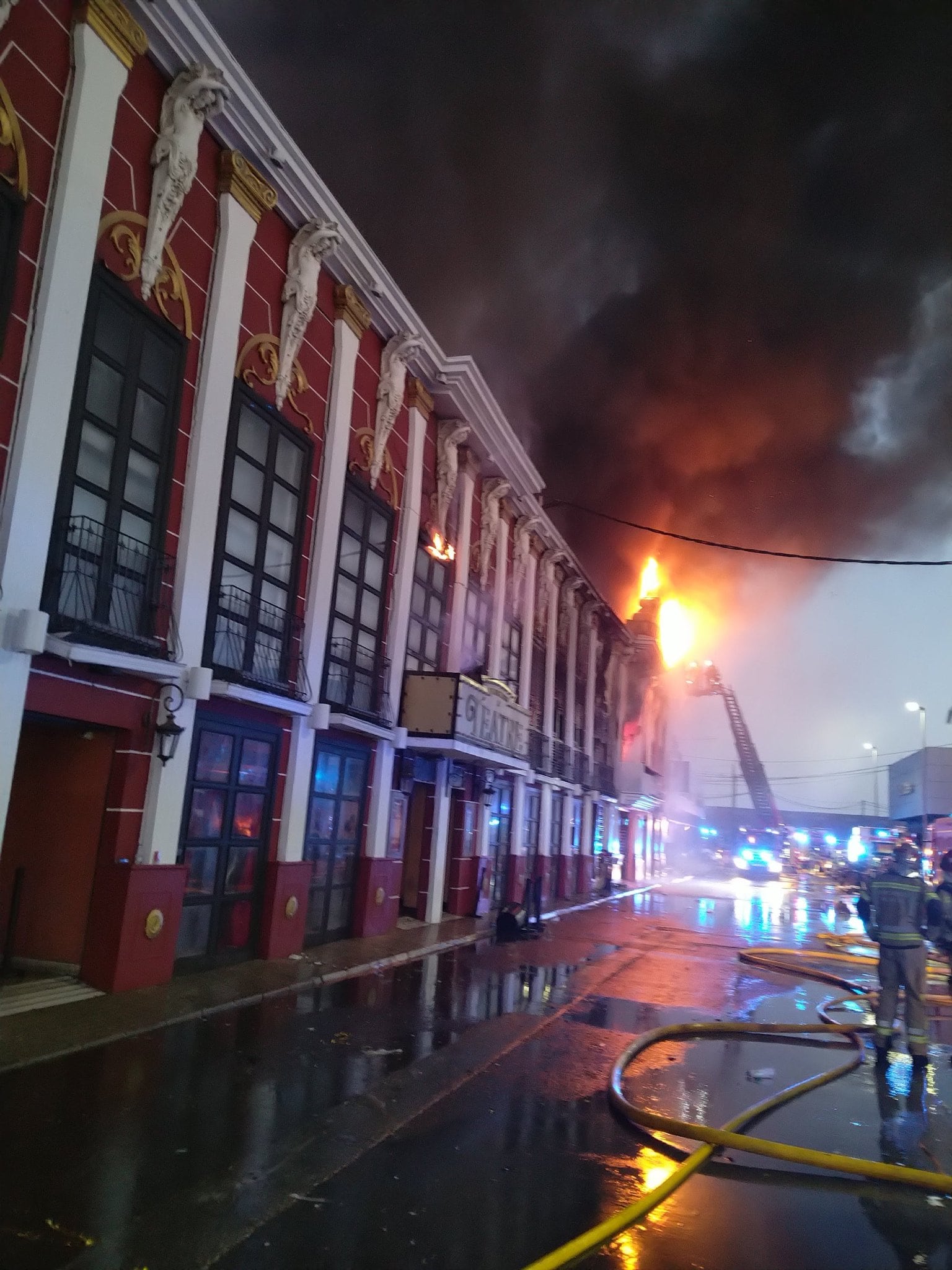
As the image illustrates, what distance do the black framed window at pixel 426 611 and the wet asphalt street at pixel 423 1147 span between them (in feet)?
26.4

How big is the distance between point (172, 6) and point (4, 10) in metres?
2.41

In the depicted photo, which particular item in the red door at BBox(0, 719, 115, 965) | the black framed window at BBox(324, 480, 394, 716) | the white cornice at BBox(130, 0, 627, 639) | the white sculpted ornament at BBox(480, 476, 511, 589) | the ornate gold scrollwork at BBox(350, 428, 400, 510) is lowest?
the red door at BBox(0, 719, 115, 965)

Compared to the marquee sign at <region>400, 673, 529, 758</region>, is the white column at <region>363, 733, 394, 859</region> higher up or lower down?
lower down

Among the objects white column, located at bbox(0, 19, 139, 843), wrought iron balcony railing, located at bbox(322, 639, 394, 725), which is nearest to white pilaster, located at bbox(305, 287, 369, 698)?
wrought iron balcony railing, located at bbox(322, 639, 394, 725)

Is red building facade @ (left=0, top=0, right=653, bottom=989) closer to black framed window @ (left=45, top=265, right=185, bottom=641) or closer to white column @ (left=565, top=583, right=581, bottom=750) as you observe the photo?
black framed window @ (left=45, top=265, right=185, bottom=641)

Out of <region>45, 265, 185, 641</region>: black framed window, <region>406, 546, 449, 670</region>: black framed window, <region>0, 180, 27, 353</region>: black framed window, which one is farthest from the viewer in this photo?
<region>406, 546, 449, 670</region>: black framed window

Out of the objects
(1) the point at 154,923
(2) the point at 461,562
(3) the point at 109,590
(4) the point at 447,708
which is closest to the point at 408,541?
(2) the point at 461,562

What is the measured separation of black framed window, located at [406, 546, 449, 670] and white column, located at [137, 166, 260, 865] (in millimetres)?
6077

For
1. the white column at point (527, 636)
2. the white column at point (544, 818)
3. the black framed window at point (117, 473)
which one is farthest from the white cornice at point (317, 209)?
the white column at point (544, 818)

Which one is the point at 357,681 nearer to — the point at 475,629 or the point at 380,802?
the point at 380,802

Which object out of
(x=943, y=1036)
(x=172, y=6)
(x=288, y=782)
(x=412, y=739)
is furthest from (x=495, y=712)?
(x=172, y=6)

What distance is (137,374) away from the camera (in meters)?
9.92

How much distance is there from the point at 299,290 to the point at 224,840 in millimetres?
8046

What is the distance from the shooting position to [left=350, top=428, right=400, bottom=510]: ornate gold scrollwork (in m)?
14.7
